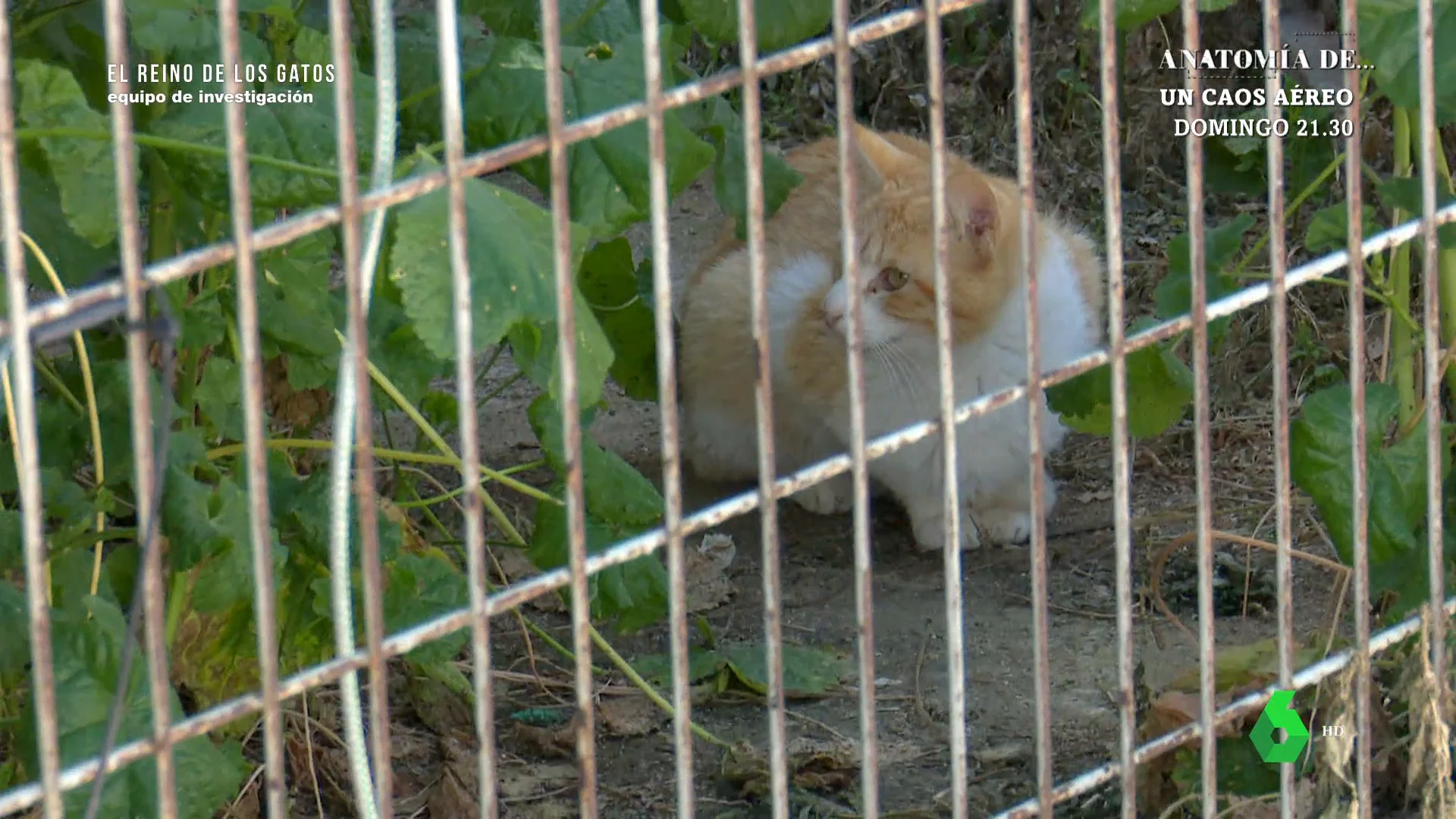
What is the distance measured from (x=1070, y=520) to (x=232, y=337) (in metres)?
1.82

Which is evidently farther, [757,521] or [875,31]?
[757,521]

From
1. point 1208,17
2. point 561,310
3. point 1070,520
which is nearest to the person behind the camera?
point 561,310

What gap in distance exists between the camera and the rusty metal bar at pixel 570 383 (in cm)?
121

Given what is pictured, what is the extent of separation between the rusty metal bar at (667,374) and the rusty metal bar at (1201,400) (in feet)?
1.69

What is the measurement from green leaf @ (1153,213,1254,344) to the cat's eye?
1289 mm

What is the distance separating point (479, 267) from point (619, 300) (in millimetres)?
1208

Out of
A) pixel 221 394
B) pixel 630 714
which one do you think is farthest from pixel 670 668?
pixel 221 394

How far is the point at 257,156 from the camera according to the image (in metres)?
1.43

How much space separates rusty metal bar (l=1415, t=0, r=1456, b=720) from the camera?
1.74 metres

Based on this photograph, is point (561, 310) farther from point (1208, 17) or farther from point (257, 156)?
point (1208, 17)

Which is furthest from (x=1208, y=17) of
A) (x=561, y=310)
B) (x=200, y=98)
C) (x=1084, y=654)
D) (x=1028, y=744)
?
(x=561, y=310)

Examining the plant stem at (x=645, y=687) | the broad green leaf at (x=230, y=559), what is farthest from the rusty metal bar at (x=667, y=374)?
the plant stem at (x=645, y=687)

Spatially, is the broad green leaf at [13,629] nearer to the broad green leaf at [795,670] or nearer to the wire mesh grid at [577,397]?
the wire mesh grid at [577,397]

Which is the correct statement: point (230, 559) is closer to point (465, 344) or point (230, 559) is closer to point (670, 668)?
point (465, 344)
